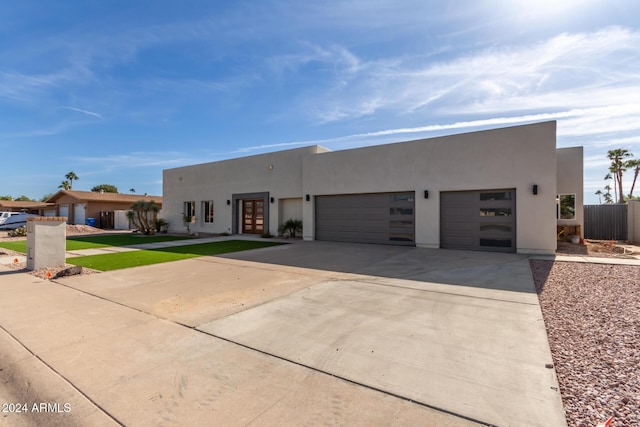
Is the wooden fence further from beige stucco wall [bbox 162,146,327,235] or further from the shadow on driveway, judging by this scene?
beige stucco wall [bbox 162,146,327,235]

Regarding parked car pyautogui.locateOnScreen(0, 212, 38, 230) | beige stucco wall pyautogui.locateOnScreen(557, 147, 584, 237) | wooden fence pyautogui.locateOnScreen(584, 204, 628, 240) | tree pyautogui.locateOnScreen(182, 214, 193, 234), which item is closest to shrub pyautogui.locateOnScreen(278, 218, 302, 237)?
tree pyautogui.locateOnScreen(182, 214, 193, 234)

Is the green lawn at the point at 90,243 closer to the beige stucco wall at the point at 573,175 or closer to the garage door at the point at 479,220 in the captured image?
the garage door at the point at 479,220

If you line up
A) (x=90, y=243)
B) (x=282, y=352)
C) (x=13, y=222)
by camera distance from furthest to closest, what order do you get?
(x=13, y=222) → (x=90, y=243) → (x=282, y=352)

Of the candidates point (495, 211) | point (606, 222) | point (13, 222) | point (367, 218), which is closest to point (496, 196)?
point (495, 211)

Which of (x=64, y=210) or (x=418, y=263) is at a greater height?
(x=64, y=210)

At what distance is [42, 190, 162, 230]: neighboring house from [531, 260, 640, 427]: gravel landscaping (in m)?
30.4

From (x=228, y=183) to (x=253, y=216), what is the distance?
2.88m

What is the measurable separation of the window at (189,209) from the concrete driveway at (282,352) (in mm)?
15562

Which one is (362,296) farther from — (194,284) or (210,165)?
(210,165)

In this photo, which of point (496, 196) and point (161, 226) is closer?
point (496, 196)

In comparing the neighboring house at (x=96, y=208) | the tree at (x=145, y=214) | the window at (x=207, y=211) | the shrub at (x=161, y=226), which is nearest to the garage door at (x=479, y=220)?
the window at (x=207, y=211)

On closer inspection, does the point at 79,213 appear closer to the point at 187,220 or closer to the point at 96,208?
the point at 96,208

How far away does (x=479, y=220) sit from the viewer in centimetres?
1087

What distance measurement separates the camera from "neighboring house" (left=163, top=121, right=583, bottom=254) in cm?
1000
